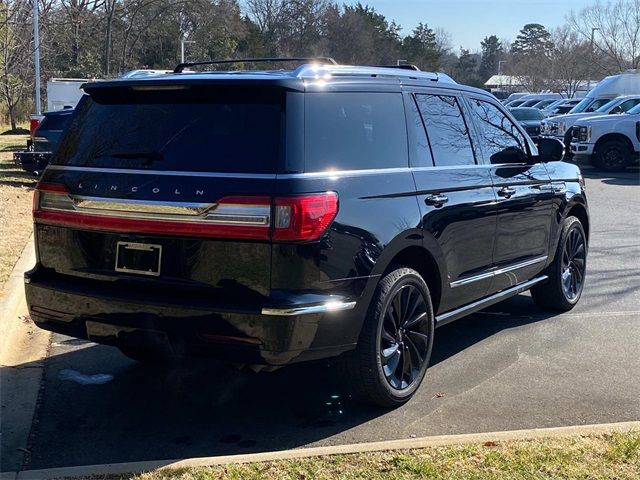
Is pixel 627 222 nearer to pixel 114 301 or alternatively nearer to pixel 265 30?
pixel 114 301

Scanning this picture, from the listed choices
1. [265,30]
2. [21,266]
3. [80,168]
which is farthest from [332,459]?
[265,30]

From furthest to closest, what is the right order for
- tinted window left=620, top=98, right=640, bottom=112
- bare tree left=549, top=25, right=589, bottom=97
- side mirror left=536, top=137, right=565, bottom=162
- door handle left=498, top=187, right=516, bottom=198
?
bare tree left=549, top=25, right=589, bottom=97 → tinted window left=620, top=98, right=640, bottom=112 → side mirror left=536, top=137, right=565, bottom=162 → door handle left=498, top=187, right=516, bottom=198

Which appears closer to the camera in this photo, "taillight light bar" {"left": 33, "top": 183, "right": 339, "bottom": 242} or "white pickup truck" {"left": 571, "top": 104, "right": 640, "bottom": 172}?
"taillight light bar" {"left": 33, "top": 183, "right": 339, "bottom": 242}

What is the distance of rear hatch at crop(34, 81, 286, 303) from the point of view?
12.6 feet

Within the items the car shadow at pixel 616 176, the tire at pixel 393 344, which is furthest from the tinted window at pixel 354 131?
the car shadow at pixel 616 176

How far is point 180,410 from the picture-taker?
15.1ft

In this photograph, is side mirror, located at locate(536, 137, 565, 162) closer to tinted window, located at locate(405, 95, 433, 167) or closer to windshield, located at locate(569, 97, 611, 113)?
tinted window, located at locate(405, 95, 433, 167)

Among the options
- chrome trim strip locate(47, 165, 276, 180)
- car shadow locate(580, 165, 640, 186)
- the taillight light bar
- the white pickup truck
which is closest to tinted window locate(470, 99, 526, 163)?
Answer: the taillight light bar

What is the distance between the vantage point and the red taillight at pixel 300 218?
3.77 m

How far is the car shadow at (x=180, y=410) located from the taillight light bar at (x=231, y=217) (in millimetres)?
860

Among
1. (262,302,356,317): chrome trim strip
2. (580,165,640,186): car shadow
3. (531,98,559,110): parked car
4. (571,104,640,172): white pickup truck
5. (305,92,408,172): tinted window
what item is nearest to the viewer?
(262,302,356,317): chrome trim strip

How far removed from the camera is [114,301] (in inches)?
160

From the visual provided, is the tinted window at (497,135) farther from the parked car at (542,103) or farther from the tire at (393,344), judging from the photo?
the parked car at (542,103)

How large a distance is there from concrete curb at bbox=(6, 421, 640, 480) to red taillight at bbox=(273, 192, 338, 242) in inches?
43.0
